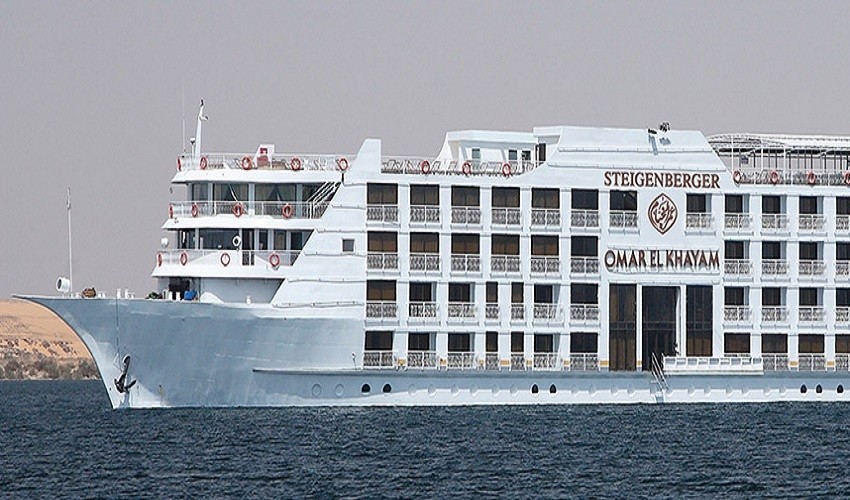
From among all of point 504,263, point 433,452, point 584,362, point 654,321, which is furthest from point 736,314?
point 433,452

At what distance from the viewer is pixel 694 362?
63.3 m

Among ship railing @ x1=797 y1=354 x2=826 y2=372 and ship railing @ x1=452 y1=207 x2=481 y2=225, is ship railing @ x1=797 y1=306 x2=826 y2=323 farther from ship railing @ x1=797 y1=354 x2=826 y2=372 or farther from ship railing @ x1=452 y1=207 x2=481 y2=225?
ship railing @ x1=452 y1=207 x2=481 y2=225

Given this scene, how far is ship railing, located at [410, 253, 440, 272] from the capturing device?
200ft

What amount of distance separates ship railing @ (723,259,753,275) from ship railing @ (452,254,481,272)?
893 centimetres

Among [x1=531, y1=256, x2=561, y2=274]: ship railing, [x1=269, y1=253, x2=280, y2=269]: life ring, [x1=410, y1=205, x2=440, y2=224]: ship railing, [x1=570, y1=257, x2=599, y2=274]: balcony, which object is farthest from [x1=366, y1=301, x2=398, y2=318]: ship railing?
[x1=570, y1=257, x2=599, y2=274]: balcony

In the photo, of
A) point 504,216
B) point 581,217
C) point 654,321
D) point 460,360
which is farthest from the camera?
point 654,321

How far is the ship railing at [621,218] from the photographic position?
62.9 metres

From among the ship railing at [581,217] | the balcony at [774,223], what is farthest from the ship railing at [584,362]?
the balcony at [774,223]

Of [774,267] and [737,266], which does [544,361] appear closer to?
[737,266]

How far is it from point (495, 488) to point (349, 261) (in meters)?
18.6

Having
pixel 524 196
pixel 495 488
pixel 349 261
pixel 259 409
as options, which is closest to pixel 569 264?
pixel 524 196

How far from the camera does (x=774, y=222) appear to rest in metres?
64.7

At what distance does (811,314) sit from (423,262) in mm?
14259

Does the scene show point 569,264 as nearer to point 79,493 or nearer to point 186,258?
point 186,258
